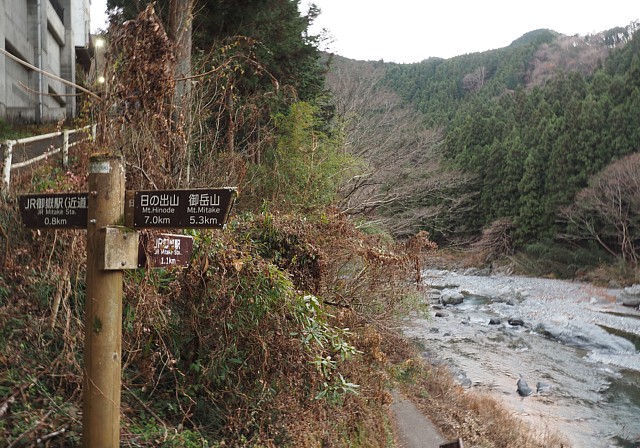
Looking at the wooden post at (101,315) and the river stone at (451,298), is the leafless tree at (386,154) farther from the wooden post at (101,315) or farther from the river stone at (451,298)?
the wooden post at (101,315)

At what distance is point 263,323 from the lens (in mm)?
4527

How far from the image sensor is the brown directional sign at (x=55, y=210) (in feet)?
10.6

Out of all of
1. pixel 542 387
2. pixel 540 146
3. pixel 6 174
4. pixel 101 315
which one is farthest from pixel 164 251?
pixel 540 146

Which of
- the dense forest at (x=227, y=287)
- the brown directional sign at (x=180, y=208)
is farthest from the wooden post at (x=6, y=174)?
the brown directional sign at (x=180, y=208)

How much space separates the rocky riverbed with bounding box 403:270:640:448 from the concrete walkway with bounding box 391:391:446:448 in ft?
5.99

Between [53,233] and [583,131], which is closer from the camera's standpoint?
[53,233]

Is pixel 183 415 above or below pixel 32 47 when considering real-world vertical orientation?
below

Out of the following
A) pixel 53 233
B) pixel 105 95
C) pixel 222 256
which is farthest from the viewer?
pixel 53 233

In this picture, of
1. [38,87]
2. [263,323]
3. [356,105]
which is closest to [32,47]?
[38,87]

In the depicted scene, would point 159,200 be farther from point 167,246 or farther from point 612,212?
point 612,212

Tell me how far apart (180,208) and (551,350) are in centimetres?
1806

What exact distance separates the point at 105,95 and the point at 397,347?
925 cm

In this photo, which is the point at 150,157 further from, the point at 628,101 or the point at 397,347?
the point at 628,101

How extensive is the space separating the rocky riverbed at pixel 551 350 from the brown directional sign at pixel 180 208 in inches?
331
